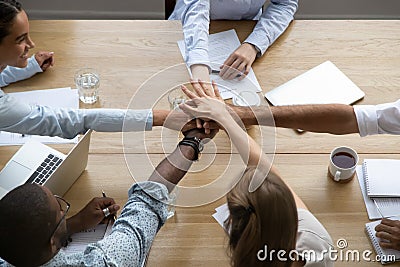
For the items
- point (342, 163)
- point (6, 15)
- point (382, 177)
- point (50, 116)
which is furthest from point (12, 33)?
point (382, 177)

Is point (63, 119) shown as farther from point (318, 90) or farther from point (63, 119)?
point (318, 90)

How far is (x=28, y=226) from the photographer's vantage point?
1.09 meters

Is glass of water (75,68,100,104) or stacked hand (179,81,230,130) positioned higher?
stacked hand (179,81,230,130)

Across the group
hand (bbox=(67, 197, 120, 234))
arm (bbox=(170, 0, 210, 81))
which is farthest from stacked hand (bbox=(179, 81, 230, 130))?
hand (bbox=(67, 197, 120, 234))

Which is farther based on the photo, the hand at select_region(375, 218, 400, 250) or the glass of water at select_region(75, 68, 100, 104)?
the glass of water at select_region(75, 68, 100, 104)

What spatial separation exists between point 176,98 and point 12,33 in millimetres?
476

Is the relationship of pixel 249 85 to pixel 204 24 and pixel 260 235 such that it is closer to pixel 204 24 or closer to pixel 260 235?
pixel 204 24

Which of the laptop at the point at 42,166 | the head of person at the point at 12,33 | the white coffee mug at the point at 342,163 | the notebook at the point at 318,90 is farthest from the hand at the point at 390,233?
the head of person at the point at 12,33

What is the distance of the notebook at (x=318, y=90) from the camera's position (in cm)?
170

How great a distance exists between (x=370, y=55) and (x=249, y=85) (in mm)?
423

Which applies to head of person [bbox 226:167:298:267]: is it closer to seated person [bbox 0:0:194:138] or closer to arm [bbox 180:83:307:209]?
arm [bbox 180:83:307:209]

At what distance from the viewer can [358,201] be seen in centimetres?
149

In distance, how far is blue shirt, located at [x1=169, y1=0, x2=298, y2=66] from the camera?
1.79m

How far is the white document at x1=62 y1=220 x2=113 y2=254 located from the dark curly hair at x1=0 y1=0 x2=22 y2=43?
55 centimetres
